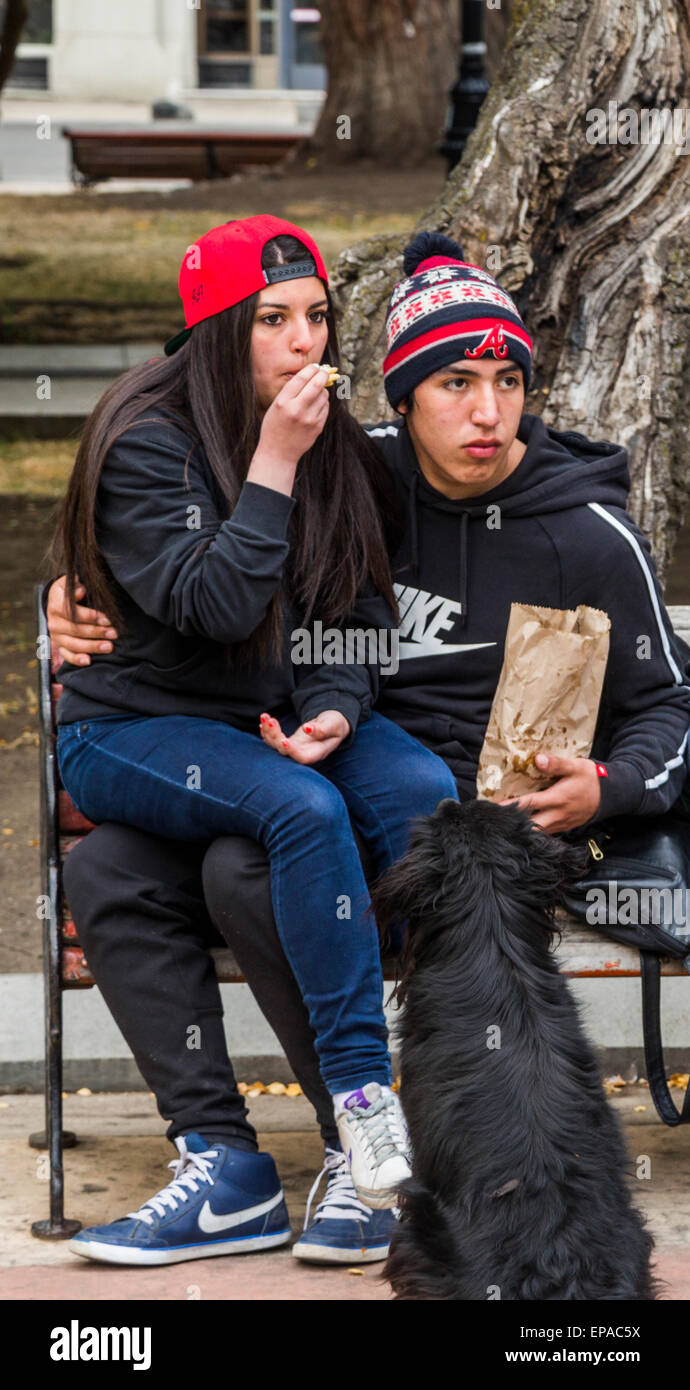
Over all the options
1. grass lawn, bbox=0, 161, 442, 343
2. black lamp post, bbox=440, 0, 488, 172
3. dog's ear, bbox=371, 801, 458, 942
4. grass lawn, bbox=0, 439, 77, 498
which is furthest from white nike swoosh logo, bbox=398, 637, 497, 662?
grass lawn, bbox=0, 161, 442, 343

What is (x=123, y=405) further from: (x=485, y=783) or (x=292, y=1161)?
(x=292, y=1161)

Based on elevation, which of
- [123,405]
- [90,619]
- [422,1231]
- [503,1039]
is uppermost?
[123,405]

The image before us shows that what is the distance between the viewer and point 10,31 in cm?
1498

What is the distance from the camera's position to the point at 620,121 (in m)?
4.52

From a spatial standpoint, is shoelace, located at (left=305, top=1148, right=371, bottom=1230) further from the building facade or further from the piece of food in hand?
the building facade

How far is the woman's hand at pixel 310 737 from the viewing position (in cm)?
299

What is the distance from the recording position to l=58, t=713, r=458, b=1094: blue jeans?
2.81 meters

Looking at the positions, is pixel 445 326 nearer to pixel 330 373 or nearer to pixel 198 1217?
pixel 330 373

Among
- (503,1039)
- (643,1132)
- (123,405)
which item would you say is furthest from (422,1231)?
(123,405)

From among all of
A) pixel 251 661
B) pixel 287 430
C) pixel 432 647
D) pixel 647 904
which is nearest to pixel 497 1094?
pixel 647 904

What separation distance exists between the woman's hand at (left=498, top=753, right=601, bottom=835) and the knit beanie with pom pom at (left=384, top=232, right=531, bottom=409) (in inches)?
30.9

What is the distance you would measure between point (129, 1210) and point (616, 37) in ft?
10.7

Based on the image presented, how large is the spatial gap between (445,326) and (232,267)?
1.38 feet

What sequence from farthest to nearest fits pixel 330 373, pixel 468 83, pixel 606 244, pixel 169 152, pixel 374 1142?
1. pixel 169 152
2. pixel 468 83
3. pixel 606 244
4. pixel 330 373
5. pixel 374 1142
